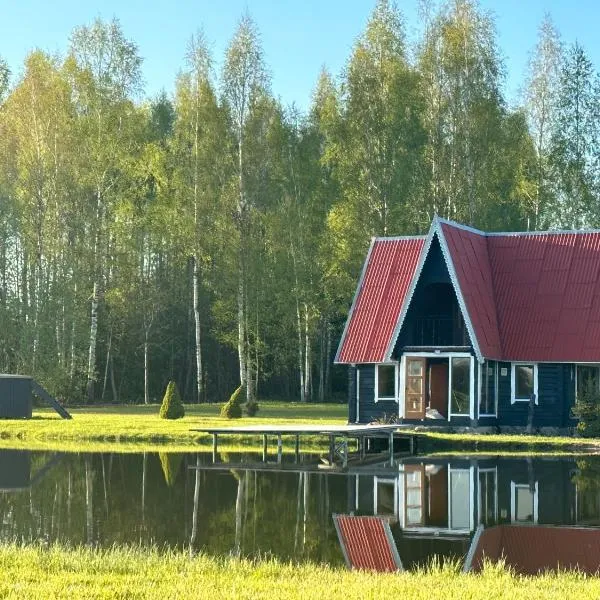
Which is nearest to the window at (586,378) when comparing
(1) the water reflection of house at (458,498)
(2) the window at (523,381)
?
(2) the window at (523,381)

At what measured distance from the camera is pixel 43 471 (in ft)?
90.0

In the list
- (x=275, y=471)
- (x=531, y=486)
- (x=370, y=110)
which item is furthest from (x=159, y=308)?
(x=531, y=486)

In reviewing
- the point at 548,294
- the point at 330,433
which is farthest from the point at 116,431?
the point at 548,294

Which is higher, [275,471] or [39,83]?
[39,83]

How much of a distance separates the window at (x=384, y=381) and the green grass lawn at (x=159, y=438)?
217 cm

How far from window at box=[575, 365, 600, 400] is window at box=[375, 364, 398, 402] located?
20.3 feet

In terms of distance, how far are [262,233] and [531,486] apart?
126 feet

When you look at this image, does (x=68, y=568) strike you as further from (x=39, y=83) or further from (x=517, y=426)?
(x=39, y=83)

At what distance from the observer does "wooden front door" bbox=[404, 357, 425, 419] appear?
4081cm

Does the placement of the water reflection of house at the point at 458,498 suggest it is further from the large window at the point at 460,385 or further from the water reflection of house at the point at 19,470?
the large window at the point at 460,385

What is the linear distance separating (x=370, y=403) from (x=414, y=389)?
1911mm

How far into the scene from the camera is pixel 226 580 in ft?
43.5

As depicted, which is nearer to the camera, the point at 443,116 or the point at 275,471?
the point at 275,471

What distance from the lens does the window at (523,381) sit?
→ 4125 centimetres
